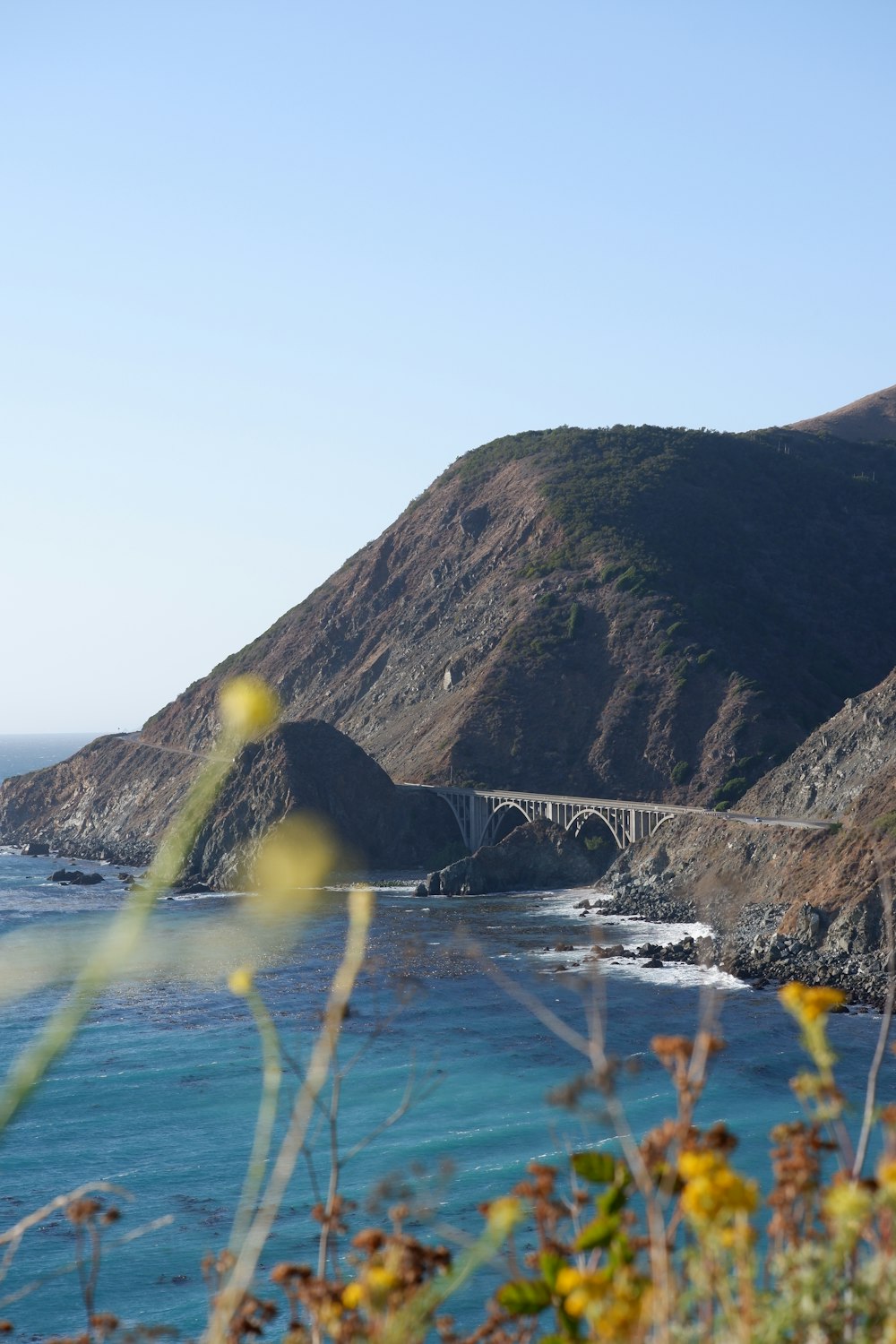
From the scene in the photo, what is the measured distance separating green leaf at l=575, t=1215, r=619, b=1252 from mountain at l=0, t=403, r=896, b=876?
9368cm

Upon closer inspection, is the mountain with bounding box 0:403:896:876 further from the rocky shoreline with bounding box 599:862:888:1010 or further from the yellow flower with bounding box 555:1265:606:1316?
the yellow flower with bounding box 555:1265:606:1316

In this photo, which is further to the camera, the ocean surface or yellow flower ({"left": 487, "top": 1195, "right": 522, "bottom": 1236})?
the ocean surface

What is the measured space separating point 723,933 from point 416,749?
180 feet

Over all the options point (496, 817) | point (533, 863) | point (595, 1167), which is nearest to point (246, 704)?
point (496, 817)

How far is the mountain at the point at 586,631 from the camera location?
109m

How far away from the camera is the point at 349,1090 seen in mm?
44750

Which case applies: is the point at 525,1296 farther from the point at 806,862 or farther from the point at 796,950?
the point at 806,862

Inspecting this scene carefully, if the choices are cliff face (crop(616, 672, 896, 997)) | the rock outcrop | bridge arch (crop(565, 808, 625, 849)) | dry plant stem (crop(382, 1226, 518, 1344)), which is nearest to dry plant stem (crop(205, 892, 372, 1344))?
dry plant stem (crop(382, 1226, 518, 1344))

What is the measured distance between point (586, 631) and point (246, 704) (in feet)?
146

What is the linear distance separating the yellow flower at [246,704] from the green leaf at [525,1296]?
132780mm

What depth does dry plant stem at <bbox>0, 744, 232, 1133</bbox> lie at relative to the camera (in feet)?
149

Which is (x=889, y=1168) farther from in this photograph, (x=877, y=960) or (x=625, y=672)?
(x=625, y=672)

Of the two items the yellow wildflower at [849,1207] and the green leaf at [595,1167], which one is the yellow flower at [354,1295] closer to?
the green leaf at [595,1167]

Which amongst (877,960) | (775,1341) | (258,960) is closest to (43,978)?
(258,960)
